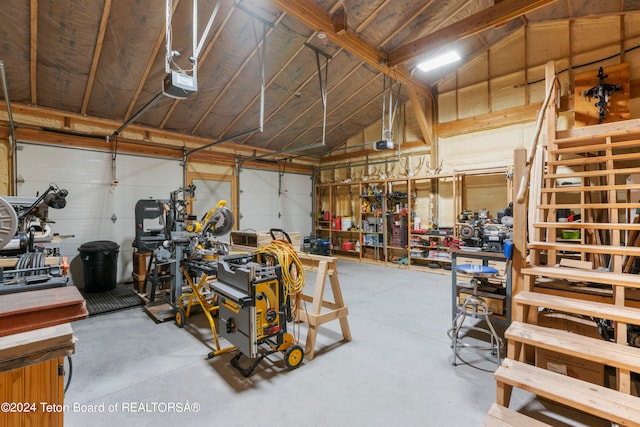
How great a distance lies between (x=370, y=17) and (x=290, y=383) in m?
5.21

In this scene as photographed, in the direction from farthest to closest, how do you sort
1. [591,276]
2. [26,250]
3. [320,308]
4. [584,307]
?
[320,308]
[26,250]
[591,276]
[584,307]

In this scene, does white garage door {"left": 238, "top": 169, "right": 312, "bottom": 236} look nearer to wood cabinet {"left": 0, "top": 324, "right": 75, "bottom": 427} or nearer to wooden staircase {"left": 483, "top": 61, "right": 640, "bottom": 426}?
wooden staircase {"left": 483, "top": 61, "right": 640, "bottom": 426}

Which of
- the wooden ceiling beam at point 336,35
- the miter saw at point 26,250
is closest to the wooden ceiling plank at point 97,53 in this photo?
the wooden ceiling beam at point 336,35

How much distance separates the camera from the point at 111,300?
4566 mm

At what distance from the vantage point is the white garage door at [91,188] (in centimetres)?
492

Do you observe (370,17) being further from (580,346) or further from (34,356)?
(34,356)

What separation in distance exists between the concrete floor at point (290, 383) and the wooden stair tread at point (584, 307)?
29.2 inches

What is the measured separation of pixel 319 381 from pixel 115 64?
201 inches

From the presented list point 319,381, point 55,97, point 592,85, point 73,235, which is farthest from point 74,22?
point 592,85

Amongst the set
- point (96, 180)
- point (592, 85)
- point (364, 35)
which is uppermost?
point (364, 35)

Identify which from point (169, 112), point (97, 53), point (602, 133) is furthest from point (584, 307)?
point (169, 112)

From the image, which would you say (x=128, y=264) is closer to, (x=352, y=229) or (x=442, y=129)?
(x=352, y=229)

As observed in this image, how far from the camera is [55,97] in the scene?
4762mm

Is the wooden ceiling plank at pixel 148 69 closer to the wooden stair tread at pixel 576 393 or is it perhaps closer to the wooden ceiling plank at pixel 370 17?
the wooden ceiling plank at pixel 370 17
